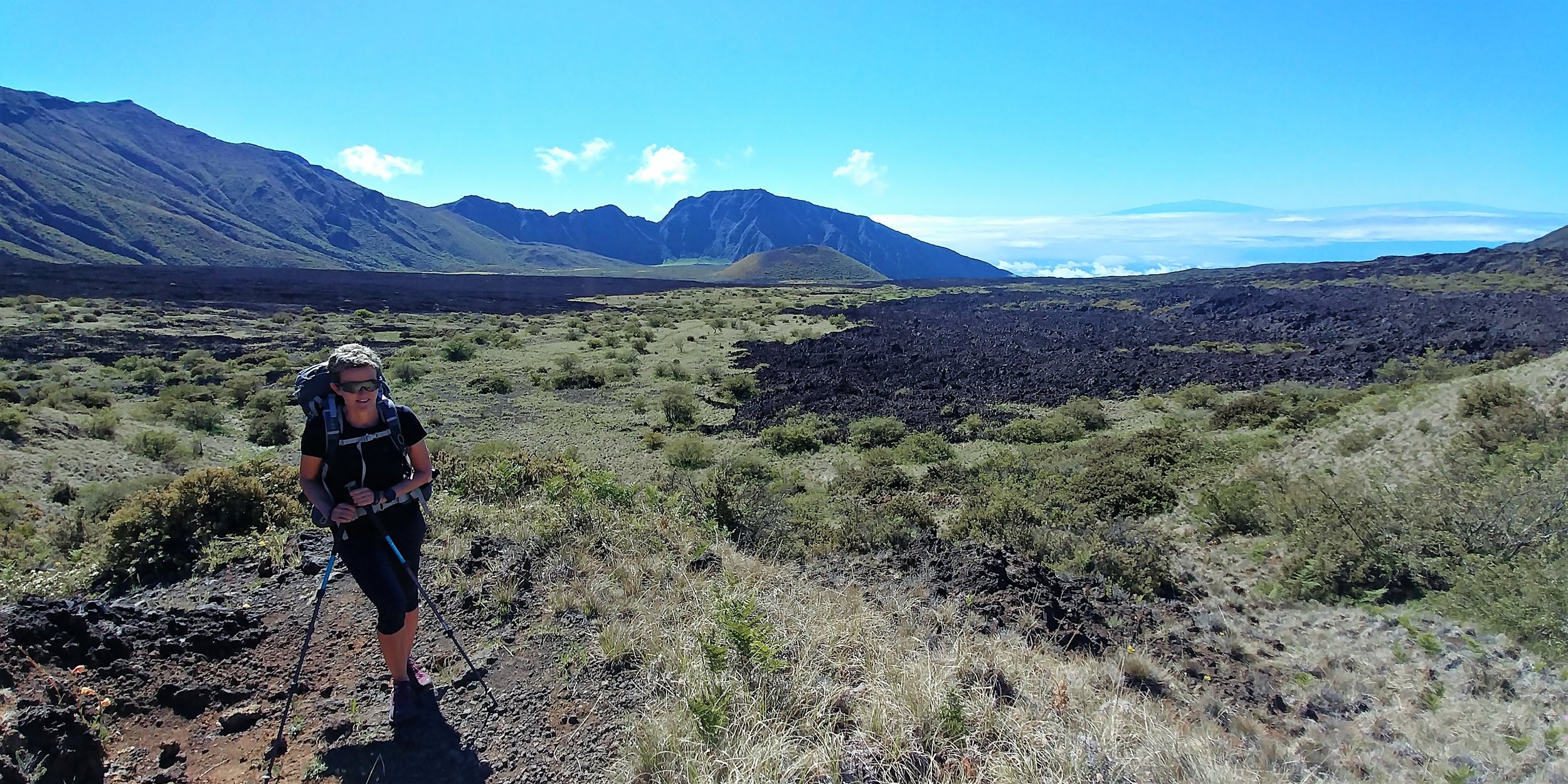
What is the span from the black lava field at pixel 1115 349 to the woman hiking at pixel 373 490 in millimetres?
11917

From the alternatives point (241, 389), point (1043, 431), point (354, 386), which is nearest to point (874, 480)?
point (1043, 431)

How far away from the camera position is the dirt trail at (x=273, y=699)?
2.94 meters

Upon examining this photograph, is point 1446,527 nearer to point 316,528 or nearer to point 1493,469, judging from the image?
point 1493,469

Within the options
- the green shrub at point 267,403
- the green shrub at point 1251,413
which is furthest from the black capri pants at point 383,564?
the green shrub at point 267,403

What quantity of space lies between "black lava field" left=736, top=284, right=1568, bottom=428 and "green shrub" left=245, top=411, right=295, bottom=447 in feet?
29.1

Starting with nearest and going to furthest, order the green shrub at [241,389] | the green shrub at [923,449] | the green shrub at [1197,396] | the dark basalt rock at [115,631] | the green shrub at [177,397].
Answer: the dark basalt rock at [115,631] → the green shrub at [923,449] → the green shrub at [177,397] → the green shrub at [241,389] → the green shrub at [1197,396]

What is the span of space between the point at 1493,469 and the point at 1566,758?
14.9 feet

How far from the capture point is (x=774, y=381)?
20.5 metres

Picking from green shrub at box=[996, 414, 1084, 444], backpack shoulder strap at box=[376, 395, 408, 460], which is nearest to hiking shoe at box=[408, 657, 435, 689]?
backpack shoulder strap at box=[376, 395, 408, 460]

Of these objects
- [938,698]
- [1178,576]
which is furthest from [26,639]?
[1178,576]

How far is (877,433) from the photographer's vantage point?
1382cm

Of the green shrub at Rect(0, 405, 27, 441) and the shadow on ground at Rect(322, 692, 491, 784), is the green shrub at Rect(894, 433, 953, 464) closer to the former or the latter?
the shadow on ground at Rect(322, 692, 491, 784)

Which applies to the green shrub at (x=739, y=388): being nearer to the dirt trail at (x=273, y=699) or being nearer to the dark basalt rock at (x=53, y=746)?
the dirt trail at (x=273, y=699)

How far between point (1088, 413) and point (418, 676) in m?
14.1
